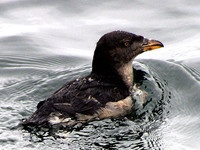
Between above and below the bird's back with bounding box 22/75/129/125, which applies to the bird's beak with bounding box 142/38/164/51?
above

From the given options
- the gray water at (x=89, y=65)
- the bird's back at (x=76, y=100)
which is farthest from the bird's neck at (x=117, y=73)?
the gray water at (x=89, y=65)

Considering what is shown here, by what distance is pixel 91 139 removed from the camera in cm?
702

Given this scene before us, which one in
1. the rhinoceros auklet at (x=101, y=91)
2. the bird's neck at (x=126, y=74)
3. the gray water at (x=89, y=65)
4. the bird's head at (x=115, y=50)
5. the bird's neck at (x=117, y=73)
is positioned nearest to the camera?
the gray water at (x=89, y=65)

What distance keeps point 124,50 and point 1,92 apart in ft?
8.44

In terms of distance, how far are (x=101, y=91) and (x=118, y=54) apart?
94 centimetres

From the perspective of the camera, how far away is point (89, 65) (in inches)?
404

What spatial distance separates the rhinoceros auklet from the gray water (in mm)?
207

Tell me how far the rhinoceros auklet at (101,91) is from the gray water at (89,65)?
21 centimetres

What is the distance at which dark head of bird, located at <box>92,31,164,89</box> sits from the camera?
816cm

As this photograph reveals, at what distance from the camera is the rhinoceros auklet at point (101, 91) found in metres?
7.26

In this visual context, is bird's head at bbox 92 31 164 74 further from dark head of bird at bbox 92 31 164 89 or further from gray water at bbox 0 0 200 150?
gray water at bbox 0 0 200 150

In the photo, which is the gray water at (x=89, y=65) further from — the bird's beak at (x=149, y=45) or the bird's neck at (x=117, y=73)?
the bird's beak at (x=149, y=45)

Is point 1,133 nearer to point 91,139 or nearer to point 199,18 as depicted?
point 91,139

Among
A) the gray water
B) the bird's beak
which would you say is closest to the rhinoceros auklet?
the bird's beak
